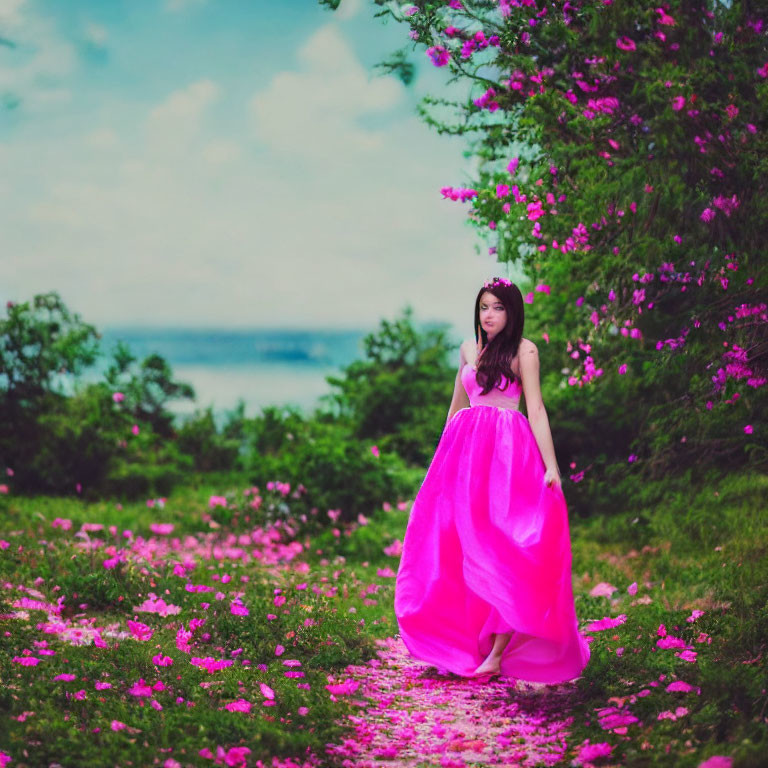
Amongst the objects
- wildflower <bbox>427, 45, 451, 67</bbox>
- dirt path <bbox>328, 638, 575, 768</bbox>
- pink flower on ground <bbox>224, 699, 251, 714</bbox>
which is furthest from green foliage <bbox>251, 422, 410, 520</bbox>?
pink flower on ground <bbox>224, 699, 251, 714</bbox>

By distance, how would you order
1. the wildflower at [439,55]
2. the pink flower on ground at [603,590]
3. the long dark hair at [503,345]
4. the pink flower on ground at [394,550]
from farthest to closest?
the pink flower on ground at [394,550] < the pink flower on ground at [603,590] < the wildflower at [439,55] < the long dark hair at [503,345]

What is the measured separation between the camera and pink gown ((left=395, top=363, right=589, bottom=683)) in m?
5.10

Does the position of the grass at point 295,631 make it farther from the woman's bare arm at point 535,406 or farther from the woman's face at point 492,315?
the woman's face at point 492,315

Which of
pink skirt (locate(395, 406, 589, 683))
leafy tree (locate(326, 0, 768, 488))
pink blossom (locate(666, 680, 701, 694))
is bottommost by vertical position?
pink blossom (locate(666, 680, 701, 694))

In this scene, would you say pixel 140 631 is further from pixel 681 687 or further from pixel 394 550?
pixel 394 550

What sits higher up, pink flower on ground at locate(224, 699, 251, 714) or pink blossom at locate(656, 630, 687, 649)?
pink blossom at locate(656, 630, 687, 649)

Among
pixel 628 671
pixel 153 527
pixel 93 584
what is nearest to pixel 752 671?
pixel 628 671

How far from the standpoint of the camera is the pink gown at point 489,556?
510 cm

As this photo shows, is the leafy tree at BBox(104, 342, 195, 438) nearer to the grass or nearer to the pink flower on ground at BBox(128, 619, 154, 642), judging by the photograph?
the grass

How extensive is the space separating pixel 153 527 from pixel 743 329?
7.34 metres

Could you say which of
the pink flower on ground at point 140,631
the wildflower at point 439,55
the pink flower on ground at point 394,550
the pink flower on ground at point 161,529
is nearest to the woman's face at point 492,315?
the wildflower at point 439,55

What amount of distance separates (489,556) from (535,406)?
95cm

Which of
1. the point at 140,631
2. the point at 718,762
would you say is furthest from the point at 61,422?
the point at 718,762

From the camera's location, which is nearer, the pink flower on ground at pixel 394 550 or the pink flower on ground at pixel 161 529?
the pink flower on ground at pixel 394 550
